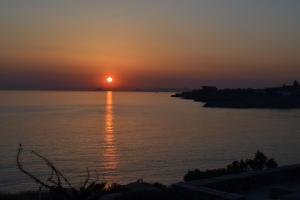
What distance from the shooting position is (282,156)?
41.6 metres

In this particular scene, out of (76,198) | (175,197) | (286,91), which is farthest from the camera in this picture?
(286,91)

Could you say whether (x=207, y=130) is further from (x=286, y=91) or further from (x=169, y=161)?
(x=286, y=91)

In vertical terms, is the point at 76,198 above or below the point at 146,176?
above

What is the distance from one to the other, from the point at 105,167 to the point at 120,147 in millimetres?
11980

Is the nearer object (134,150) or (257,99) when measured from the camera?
(134,150)

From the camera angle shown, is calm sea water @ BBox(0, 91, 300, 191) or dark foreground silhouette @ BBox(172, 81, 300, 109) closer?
calm sea water @ BBox(0, 91, 300, 191)

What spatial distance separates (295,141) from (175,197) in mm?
50582

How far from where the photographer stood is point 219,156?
40875 millimetres

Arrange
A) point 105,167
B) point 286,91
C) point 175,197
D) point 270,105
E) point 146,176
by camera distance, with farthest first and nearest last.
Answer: point 286,91
point 270,105
point 105,167
point 146,176
point 175,197

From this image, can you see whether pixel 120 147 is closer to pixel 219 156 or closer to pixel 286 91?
pixel 219 156

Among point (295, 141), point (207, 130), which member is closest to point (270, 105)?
point (207, 130)

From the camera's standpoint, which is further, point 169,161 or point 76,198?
point 169,161

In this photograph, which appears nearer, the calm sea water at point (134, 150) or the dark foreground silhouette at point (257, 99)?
the calm sea water at point (134, 150)

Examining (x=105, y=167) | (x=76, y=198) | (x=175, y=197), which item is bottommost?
(x=105, y=167)
